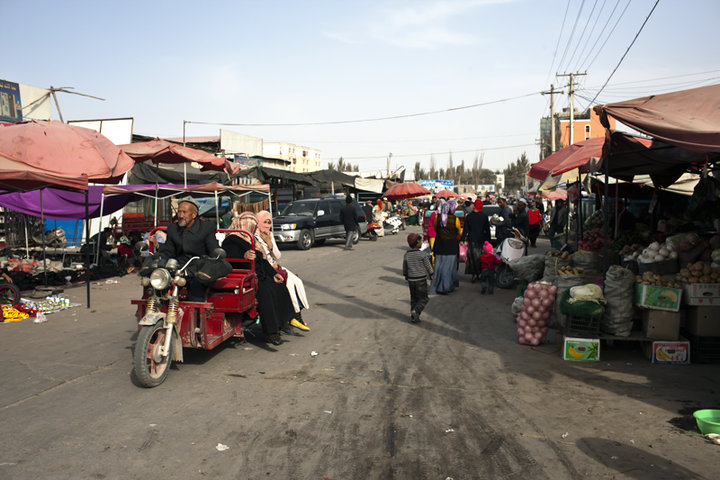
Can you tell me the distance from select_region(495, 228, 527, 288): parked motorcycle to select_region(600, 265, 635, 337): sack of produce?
208 inches

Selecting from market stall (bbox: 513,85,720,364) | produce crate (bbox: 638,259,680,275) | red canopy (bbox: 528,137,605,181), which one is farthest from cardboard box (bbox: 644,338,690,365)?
red canopy (bbox: 528,137,605,181)

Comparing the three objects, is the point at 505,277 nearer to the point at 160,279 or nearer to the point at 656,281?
the point at 656,281

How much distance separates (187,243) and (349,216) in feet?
52.5

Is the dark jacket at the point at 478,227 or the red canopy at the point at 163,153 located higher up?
the red canopy at the point at 163,153

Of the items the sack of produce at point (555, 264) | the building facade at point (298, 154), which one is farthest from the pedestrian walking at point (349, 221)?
the building facade at point (298, 154)

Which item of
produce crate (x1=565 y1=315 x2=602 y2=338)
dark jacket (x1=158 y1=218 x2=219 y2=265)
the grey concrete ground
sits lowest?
the grey concrete ground

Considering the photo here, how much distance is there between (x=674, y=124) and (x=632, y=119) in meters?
0.49

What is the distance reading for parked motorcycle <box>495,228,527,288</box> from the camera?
41.1 feet

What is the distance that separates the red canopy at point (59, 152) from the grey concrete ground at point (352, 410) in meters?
2.61

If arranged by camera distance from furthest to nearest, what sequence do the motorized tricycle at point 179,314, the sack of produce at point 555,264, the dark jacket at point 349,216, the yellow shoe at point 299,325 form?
the dark jacket at point 349,216, the sack of produce at point 555,264, the yellow shoe at point 299,325, the motorized tricycle at point 179,314

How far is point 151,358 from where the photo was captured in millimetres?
5578

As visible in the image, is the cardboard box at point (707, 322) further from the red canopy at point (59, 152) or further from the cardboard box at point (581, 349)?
the red canopy at point (59, 152)

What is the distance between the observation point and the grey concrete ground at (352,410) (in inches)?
154

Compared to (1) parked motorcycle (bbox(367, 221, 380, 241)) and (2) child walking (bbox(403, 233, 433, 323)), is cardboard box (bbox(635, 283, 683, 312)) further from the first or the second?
(1) parked motorcycle (bbox(367, 221, 380, 241))
